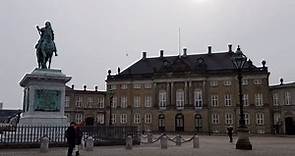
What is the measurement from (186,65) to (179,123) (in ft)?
38.2

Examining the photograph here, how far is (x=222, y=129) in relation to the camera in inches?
2579

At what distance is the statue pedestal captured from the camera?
21.3 m

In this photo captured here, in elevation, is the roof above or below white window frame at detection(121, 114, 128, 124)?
above

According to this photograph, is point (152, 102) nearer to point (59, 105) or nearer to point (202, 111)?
point (202, 111)

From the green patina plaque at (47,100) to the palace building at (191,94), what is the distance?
43267mm

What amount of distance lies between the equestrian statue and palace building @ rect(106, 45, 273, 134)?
4189 centimetres

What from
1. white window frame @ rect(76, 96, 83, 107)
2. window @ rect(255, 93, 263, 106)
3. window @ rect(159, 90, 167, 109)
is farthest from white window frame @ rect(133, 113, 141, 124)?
window @ rect(255, 93, 263, 106)

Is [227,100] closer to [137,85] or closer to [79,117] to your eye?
[137,85]

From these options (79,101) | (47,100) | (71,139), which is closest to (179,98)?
(79,101)

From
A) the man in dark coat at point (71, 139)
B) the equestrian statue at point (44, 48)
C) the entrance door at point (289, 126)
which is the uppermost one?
the equestrian statue at point (44, 48)

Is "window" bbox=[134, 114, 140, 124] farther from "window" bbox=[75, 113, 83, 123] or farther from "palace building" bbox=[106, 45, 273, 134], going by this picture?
"window" bbox=[75, 113, 83, 123]

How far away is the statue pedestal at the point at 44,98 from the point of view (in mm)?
21297

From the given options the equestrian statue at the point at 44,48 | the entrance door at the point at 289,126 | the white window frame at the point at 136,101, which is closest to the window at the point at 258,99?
the entrance door at the point at 289,126

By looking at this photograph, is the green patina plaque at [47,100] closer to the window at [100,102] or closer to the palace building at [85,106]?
the palace building at [85,106]
